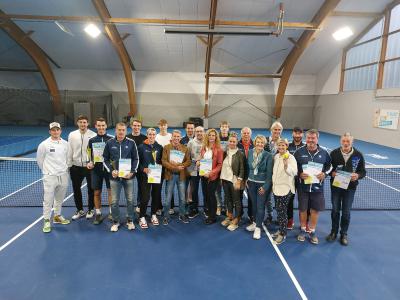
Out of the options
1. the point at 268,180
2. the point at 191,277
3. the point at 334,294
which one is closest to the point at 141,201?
the point at 191,277

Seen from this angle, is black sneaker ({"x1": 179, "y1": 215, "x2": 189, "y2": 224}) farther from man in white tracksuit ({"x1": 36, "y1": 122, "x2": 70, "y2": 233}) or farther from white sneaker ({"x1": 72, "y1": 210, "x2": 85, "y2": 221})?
man in white tracksuit ({"x1": 36, "y1": 122, "x2": 70, "y2": 233})

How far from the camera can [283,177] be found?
4629mm

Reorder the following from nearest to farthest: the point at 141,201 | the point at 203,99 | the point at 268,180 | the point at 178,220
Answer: the point at 268,180
the point at 141,201
the point at 178,220
the point at 203,99

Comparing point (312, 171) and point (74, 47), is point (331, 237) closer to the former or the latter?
point (312, 171)

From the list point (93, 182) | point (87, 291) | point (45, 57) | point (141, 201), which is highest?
point (45, 57)

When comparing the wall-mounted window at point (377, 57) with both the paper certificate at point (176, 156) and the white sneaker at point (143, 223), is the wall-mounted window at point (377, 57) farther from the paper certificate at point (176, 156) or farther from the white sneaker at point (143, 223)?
the white sneaker at point (143, 223)

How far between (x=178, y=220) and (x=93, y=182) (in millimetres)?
1886

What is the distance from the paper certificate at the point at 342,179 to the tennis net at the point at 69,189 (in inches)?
63.1

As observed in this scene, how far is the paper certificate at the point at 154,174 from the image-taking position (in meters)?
5.09

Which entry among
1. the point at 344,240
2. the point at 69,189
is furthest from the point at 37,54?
the point at 344,240

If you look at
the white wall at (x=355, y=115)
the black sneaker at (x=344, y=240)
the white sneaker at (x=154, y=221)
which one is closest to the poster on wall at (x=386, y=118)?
the white wall at (x=355, y=115)

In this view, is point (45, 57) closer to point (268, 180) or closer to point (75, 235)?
point (75, 235)

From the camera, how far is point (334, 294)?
3.60 meters

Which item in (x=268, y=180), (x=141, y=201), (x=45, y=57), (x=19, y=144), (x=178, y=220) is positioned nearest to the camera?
(x=268, y=180)
